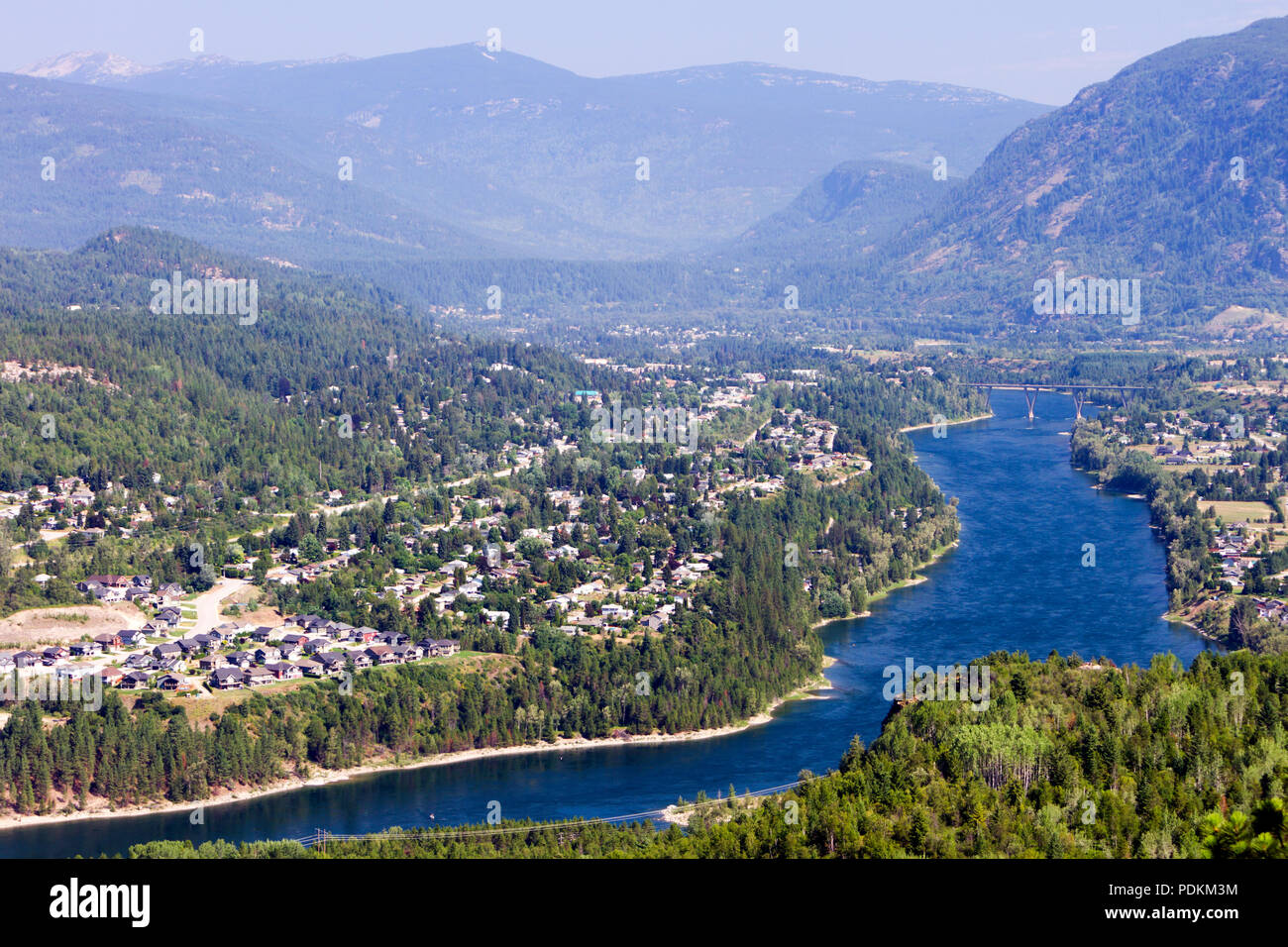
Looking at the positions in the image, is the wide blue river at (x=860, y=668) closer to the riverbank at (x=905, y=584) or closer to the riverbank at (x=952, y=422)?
the riverbank at (x=905, y=584)

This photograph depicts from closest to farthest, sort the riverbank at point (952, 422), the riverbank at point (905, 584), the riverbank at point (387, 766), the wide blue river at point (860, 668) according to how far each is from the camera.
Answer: the wide blue river at point (860, 668) → the riverbank at point (387, 766) → the riverbank at point (905, 584) → the riverbank at point (952, 422)

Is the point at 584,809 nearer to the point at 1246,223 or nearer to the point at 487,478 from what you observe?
the point at 487,478

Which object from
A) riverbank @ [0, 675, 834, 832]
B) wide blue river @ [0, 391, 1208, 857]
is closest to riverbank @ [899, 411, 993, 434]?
wide blue river @ [0, 391, 1208, 857]

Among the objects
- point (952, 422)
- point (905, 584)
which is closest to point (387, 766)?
point (905, 584)

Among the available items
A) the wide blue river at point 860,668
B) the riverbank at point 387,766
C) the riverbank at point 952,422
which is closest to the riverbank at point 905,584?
the wide blue river at point 860,668

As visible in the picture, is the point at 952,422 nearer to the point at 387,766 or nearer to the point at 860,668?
the point at 860,668
